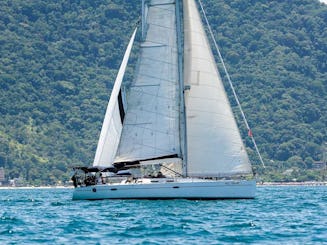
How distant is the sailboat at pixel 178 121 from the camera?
59.9 meters

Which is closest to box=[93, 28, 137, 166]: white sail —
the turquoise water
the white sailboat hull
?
the white sailboat hull

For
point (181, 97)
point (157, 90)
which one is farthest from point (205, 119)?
point (157, 90)

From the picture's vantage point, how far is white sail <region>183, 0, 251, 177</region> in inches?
→ 2357

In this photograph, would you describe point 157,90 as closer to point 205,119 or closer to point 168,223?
point 205,119

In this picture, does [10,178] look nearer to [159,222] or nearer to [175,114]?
[175,114]

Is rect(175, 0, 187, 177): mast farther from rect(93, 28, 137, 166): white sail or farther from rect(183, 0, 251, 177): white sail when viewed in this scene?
rect(93, 28, 137, 166): white sail

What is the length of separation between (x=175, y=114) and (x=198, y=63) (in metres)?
3.12

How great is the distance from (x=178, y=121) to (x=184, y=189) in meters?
4.12

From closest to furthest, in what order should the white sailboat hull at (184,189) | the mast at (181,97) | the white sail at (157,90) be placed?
the white sailboat hull at (184,189) < the mast at (181,97) < the white sail at (157,90)

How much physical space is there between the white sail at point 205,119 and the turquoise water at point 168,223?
2.40 m

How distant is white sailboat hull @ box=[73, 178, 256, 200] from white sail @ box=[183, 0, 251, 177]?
0.91 meters

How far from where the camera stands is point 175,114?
6109 centimetres

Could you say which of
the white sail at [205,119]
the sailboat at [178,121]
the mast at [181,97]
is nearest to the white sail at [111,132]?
the sailboat at [178,121]

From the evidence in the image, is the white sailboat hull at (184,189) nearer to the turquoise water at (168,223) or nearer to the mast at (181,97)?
the turquoise water at (168,223)
